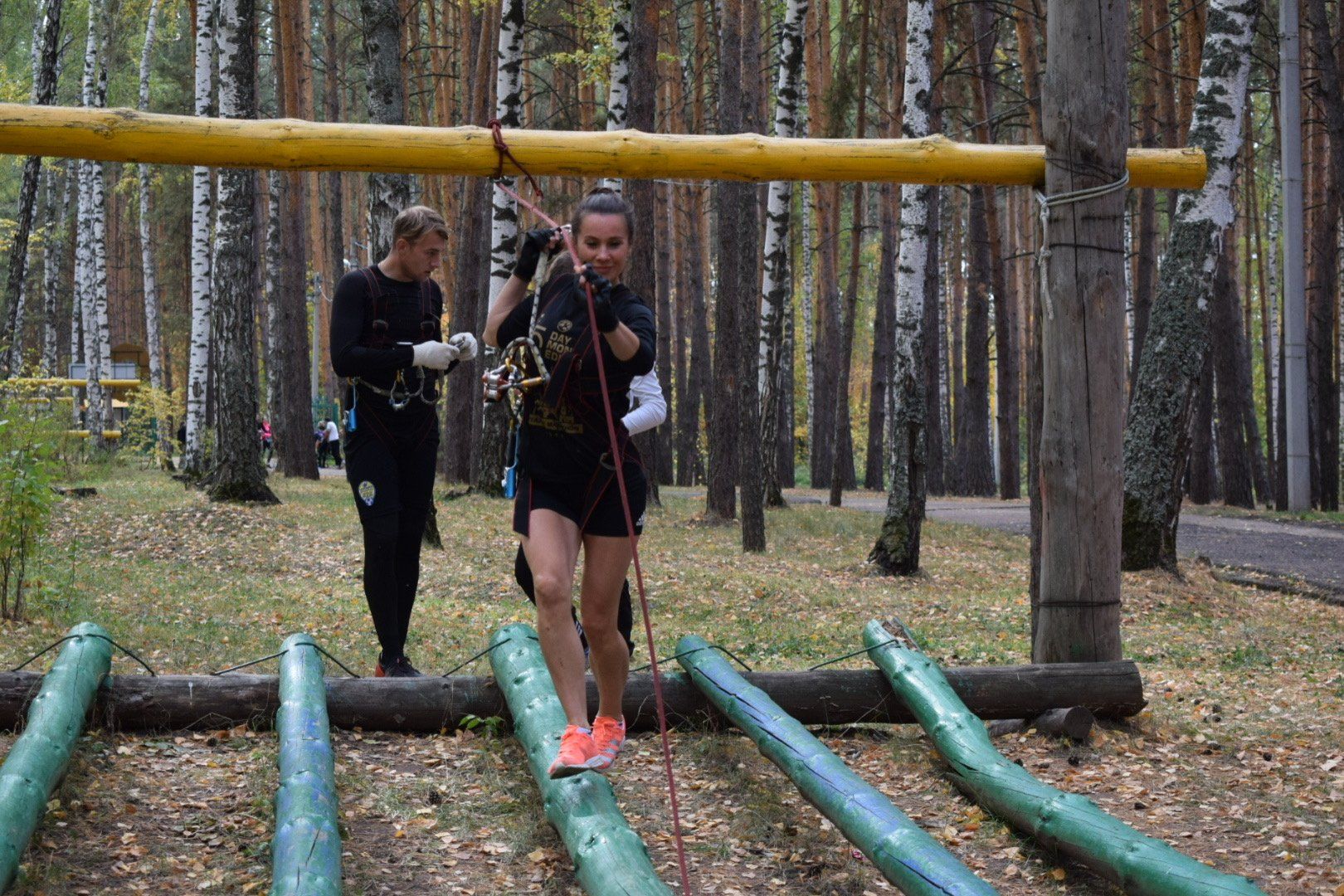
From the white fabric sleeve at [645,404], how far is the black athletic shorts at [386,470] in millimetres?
1538

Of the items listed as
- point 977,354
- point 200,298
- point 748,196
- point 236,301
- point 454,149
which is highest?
point 748,196

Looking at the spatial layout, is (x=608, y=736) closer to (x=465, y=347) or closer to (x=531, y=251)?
(x=531, y=251)

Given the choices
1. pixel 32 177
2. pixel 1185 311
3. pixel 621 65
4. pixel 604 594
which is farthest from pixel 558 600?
pixel 32 177

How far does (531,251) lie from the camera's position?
4930 mm

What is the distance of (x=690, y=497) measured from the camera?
938 inches

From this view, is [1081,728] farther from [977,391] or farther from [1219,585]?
[977,391]

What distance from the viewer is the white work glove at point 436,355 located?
6.05m

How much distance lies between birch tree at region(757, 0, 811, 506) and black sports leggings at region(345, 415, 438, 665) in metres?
8.17

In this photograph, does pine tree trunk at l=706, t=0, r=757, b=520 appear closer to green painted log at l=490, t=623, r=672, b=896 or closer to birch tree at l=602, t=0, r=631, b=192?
birch tree at l=602, t=0, r=631, b=192

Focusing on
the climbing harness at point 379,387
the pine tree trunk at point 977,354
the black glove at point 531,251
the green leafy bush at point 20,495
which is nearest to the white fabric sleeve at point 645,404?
the black glove at point 531,251

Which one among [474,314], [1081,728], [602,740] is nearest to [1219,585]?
[1081,728]

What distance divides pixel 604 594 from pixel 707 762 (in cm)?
152

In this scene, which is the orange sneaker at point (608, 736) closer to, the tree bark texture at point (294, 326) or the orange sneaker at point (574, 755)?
the orange sneaker at point (574, 755)

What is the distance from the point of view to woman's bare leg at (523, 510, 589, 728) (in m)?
4.60
